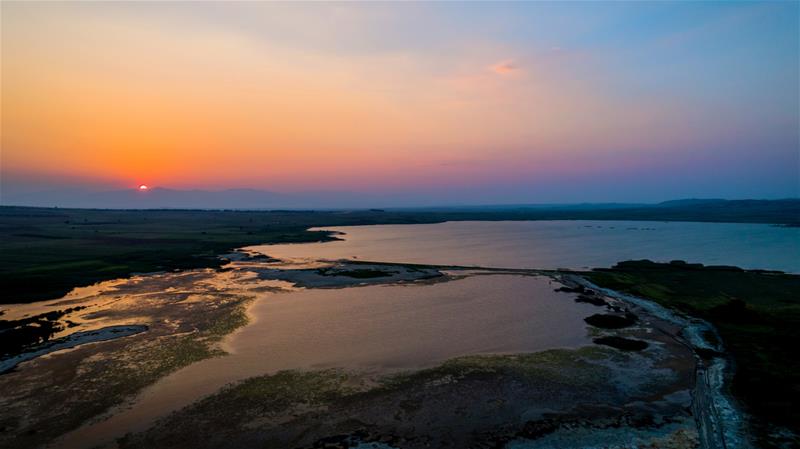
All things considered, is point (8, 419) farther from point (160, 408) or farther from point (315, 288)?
point (315, 288)

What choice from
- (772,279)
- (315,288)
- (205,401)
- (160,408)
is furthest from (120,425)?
(772,279)

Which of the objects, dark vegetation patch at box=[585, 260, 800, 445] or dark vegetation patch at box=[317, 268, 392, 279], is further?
dark vegetation patch at box=[317, 268, 392, 279]

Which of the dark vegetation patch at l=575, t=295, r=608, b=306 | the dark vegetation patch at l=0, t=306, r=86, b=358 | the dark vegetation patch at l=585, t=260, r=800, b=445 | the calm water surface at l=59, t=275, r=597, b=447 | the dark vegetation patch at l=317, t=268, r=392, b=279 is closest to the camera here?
the dark vegetation patch at l=585, t=260, r=800, b=445

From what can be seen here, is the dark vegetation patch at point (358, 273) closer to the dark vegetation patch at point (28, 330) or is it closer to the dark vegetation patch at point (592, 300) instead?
the dark vegetation patch at point (592, 300)

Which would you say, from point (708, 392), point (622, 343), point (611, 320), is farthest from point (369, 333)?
point (708, 392)

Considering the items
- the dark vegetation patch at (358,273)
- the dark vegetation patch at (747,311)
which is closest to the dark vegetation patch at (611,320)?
the dark vegetation patch at (747,311)

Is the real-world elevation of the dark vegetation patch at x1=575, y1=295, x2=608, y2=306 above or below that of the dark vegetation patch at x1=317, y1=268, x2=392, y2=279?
below

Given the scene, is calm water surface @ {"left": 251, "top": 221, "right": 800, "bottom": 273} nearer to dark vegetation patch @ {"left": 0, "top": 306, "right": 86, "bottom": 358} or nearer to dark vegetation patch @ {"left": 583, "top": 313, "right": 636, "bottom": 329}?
dark vegetation patch @ {"left": 583, "top": 313, "right": 636, "bottom": 329}

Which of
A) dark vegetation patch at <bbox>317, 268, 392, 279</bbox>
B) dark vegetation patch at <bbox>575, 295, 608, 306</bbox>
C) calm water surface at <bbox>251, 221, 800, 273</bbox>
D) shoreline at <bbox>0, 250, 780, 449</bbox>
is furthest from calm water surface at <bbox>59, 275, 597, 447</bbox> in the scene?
calm water surface at <bbox>251, 221, 800, 273</bbox>
